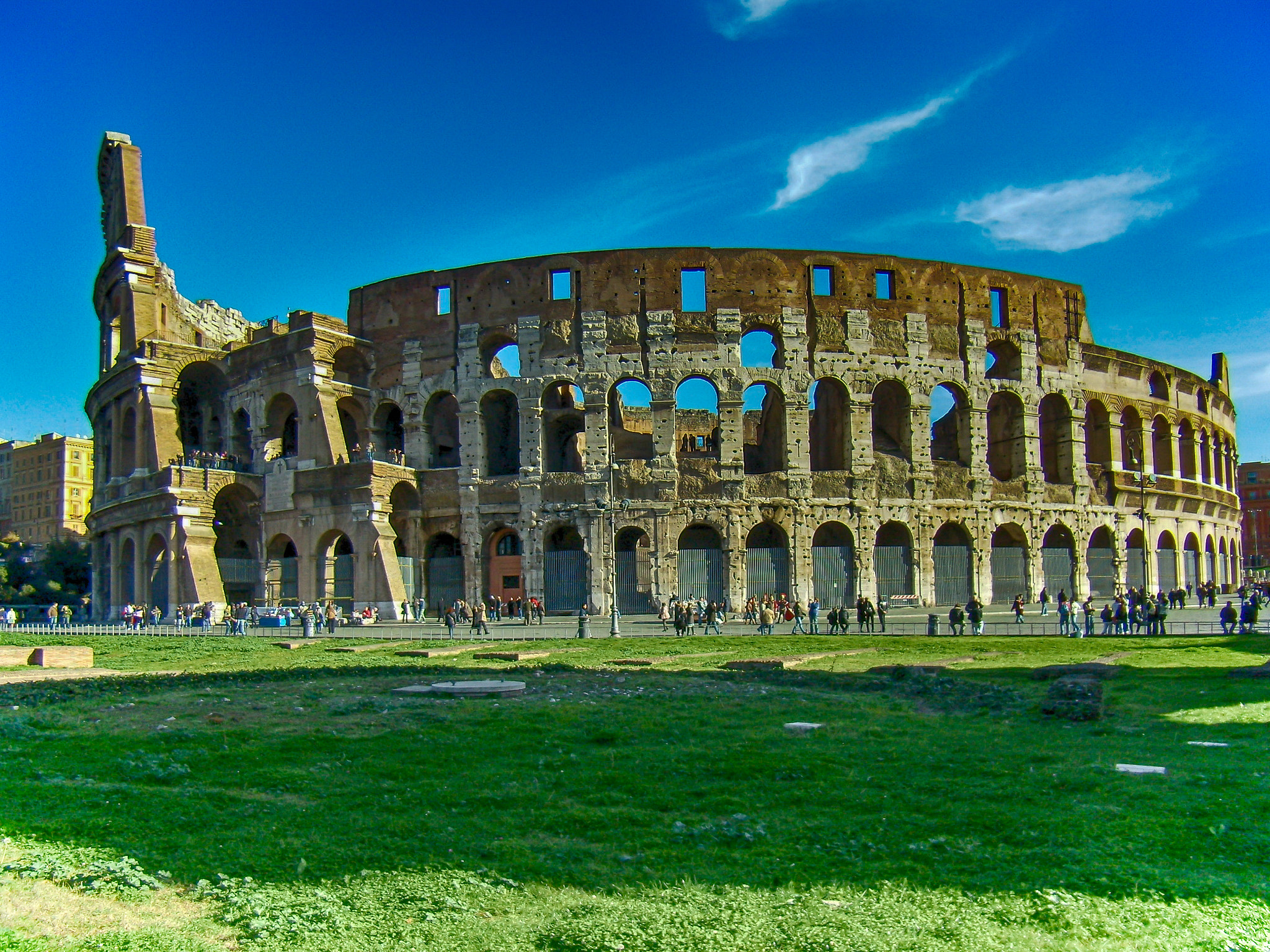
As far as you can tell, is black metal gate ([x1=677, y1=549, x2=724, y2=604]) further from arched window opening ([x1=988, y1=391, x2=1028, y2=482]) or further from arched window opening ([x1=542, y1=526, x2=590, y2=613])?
arched window opening ([x1=988, y1=391, x2=1028, y2=482])

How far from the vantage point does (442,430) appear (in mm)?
47938

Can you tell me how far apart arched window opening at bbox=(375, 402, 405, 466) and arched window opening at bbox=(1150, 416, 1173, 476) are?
1359 inches

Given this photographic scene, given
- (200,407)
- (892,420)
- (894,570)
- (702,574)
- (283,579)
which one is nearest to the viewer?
(702,574)

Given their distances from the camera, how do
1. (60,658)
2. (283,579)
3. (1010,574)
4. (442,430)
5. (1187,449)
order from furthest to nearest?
(1187,449), (442,430), (283,579), (1010,574), (60,658)

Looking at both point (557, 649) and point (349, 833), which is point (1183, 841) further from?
point (557, 649)

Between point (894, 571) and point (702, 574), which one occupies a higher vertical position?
point (702, 574)

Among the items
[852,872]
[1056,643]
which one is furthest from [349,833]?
[1056,643]

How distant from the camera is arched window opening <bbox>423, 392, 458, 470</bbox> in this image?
145 ft

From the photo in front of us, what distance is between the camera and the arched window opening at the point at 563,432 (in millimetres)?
44406

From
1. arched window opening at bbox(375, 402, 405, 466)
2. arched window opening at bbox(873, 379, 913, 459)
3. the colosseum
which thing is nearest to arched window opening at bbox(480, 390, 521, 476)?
the colosseum

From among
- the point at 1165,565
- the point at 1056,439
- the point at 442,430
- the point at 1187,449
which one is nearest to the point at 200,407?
the point at 442,430

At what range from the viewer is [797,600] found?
3991 cm

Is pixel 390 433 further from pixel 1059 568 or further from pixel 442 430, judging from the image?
pixel 1059 568

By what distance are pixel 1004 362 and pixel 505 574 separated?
2326cm
